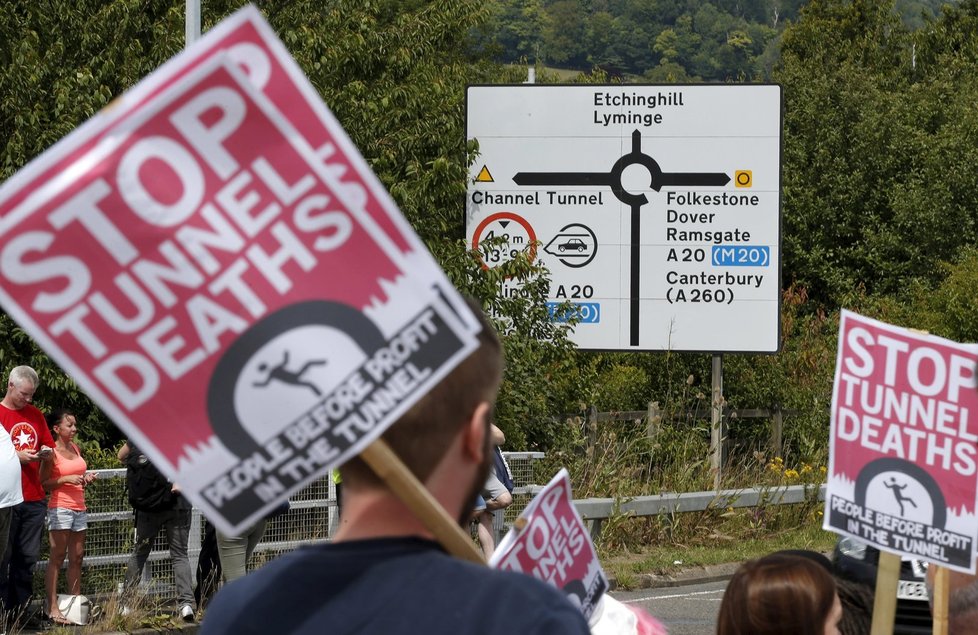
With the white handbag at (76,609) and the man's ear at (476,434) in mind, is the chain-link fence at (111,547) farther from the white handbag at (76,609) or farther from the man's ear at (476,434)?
the man's ear at (476,434)

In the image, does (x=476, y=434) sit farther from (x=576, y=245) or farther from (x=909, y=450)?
(x=576, y=245)

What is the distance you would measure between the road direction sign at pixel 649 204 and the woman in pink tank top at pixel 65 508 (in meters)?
8.57

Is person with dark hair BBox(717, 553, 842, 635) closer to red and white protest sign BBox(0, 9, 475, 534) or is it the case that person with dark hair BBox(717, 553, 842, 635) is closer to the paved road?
red and white protest sign BBox(0, 9, 475, 534)

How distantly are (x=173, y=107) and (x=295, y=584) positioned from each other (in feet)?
2.01

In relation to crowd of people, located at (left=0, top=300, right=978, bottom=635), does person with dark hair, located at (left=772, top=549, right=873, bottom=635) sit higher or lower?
lower

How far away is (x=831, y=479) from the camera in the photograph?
15.4 feet

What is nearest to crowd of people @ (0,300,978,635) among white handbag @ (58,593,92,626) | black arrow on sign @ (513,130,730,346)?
white handbag @ (58,593,92,626)

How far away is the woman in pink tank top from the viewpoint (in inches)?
420

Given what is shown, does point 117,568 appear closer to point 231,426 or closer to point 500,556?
point 500,556

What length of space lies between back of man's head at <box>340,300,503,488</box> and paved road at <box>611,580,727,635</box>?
968 cm

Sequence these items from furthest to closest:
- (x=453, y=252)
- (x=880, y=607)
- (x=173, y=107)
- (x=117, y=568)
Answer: (x=453, y=252)
(x=117, y=568)
(x=880, y=607)
(x=173, y=107)

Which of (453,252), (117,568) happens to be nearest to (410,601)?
(117,568)

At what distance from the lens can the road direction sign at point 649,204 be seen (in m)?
19.0

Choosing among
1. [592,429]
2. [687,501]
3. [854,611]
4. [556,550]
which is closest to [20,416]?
[854,611]
